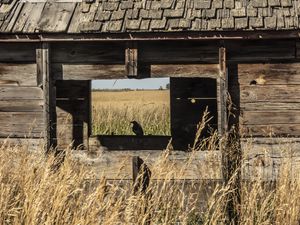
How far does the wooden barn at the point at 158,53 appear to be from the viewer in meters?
7.60

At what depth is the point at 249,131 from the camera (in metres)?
7.83

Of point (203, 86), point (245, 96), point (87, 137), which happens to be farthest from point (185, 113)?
point (245, 96)

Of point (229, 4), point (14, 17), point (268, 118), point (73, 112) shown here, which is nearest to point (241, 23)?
point (229, 4)

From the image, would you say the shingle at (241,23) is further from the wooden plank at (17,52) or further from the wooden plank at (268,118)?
the wooden plank at (17,52)

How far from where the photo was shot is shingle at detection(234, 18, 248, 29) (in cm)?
746

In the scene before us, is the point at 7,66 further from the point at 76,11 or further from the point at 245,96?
the point at 245,96

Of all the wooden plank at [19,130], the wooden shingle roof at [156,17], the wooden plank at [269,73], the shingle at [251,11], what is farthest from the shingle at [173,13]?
the wooden plank at [19,130]

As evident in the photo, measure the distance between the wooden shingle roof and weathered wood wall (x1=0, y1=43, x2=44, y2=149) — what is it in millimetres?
492

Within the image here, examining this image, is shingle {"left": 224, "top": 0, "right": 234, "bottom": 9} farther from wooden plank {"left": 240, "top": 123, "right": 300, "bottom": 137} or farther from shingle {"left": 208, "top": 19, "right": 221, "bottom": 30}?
wooden plank {"left": 240, "top": 123, "right": 300, "bottom": 137}

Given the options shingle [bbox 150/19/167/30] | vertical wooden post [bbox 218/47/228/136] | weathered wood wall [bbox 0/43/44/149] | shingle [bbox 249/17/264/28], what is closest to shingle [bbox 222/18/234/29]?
shingle [bbox 249/17/264/28]

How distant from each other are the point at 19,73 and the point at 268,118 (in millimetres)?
3768

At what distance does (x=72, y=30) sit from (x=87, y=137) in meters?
2.91

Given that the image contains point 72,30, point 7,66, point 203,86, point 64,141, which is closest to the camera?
point 72,30

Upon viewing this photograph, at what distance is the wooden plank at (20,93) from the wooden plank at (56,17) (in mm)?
993
